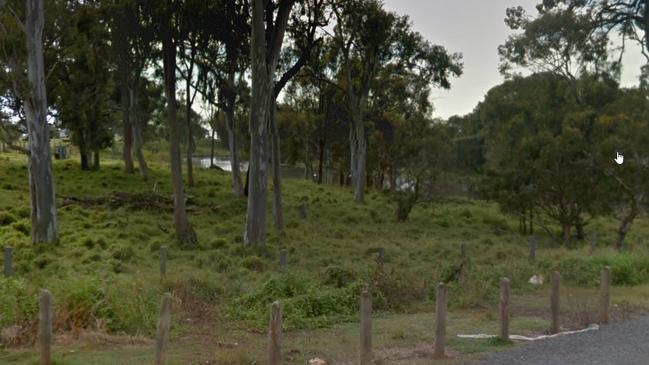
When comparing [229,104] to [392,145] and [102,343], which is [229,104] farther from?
[102,343]

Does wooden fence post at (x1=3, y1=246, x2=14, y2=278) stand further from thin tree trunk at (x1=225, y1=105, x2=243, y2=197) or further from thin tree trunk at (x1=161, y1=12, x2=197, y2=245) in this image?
thin tree trunk at (x1=225, y1=105, x2=243, y2=197)

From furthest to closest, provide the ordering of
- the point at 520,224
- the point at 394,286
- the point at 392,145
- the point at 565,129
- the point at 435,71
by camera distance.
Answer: the point at 392,145, the point at 435,71, the point at 520,224, the point at 565,129, the point at 394,286

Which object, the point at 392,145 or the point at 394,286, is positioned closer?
the point at 394,286

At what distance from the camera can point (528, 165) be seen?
29141 millimetres

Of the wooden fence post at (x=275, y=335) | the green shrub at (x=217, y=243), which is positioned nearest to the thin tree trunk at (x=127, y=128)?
the green shrub at (x=217, y=243)

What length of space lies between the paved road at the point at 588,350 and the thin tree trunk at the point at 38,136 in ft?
57.0

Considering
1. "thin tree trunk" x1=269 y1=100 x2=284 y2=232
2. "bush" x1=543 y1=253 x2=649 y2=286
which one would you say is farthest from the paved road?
"thin tree trunk" x1=269 y1=100 x2=284 y2=232

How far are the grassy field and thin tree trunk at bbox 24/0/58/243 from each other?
78 centimetres

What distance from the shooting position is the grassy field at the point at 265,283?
8398 mm

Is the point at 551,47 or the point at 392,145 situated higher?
the point at 551,47

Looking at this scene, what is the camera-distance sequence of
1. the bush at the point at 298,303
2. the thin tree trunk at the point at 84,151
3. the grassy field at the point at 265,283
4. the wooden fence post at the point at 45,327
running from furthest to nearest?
the thin tree trunk at the point at 84,151 < the bush at the point at 298,303 < the grassy field at the point at 265,283 < the wooden fence post at the point at 45,327

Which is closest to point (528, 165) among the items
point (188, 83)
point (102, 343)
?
point (188, 83)

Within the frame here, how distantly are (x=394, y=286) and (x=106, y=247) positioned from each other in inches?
456

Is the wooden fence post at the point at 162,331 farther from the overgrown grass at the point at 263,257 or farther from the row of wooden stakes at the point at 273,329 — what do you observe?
the overgrown grass at the point at 263,257
